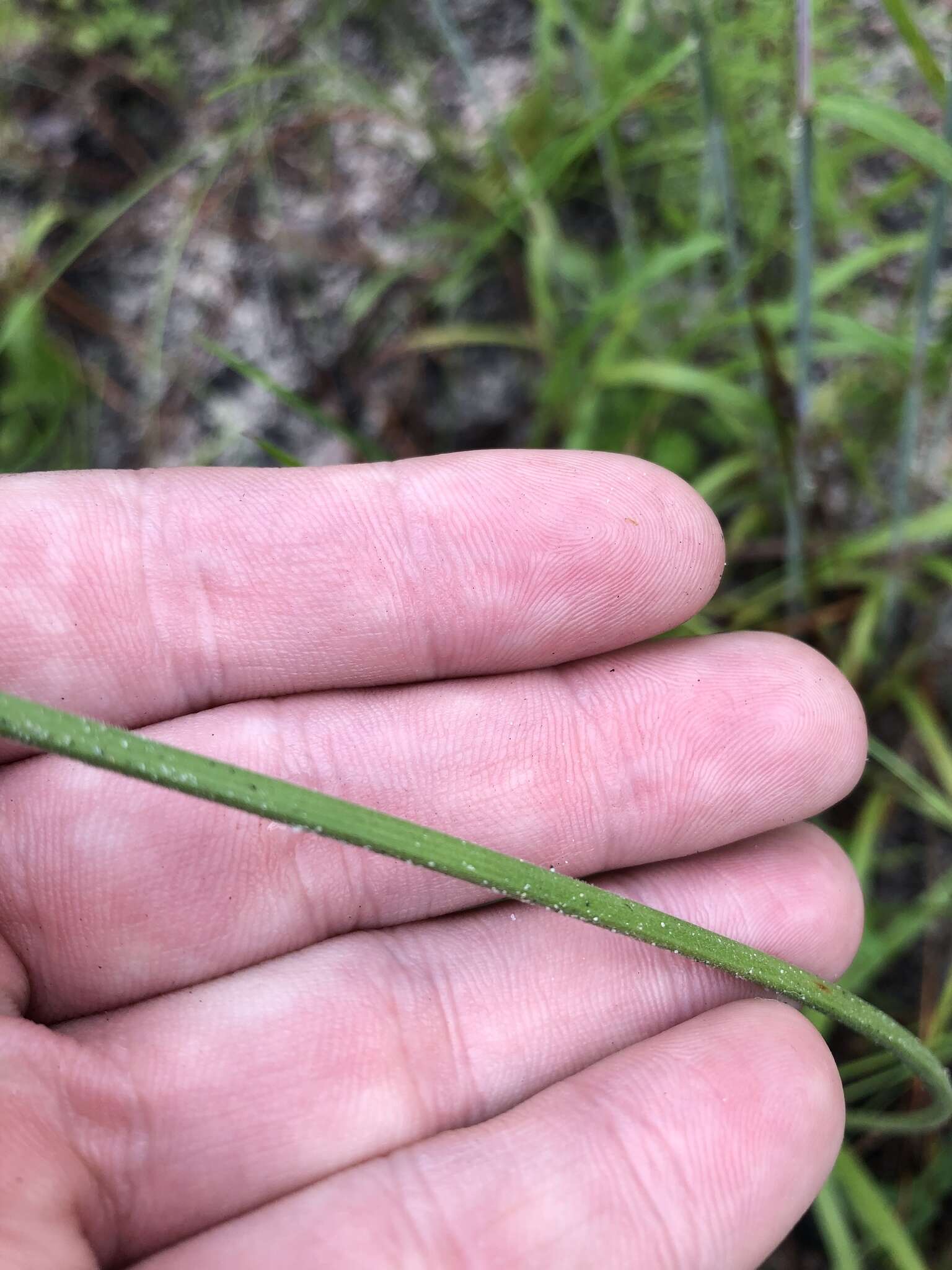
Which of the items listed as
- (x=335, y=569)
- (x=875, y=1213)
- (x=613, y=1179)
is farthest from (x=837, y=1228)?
(x=335, y=569)

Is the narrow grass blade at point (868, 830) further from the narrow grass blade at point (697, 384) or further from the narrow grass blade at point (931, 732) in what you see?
the narrow grass blade at point (697, 384)

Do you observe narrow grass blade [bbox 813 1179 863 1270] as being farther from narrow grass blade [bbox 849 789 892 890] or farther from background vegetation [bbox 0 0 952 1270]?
narrow grass blade [bbox 849 789 892 890]

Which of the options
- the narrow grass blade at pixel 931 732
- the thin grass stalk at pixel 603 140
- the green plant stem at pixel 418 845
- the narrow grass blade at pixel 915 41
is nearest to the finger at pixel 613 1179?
the green plant stem at pixel 418 845

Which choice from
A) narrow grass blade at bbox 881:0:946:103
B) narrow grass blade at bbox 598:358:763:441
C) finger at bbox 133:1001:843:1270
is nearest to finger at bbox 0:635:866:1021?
finger at bbox 133:1001:843:1270

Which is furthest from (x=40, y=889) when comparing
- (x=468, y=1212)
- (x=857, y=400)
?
(x=857, y=400)

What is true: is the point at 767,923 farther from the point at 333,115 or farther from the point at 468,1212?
the point at 333,115

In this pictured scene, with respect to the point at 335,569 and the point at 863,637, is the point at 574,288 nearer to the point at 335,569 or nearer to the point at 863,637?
the point at 863,637
